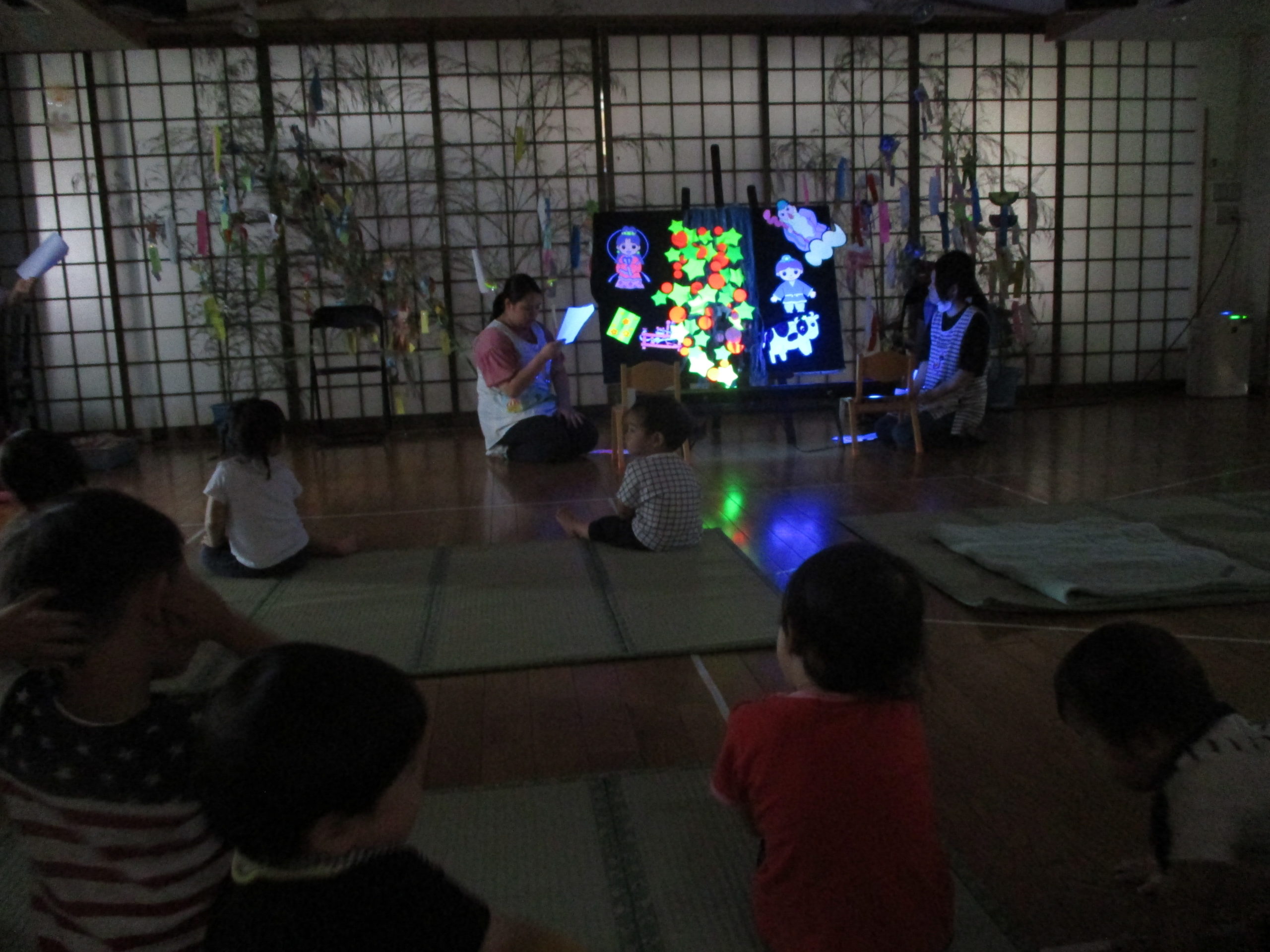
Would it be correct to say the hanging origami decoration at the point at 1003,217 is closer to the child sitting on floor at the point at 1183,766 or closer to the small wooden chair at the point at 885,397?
the small wooden chair at the point at 885,397

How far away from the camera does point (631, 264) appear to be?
6004 millimetres

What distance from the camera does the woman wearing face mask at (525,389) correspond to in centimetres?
509

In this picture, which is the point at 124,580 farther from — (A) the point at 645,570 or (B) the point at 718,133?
(B) the point at 718,133

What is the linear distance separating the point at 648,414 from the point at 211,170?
4.47 m

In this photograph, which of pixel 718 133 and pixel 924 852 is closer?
pixel 924 852

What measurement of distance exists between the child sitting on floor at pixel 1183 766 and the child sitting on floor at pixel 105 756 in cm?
98

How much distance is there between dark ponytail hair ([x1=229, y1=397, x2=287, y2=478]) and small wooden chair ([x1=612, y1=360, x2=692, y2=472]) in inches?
91.6

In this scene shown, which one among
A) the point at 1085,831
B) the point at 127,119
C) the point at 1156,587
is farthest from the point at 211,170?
the point at 1085,831

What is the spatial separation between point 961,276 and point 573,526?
288cm

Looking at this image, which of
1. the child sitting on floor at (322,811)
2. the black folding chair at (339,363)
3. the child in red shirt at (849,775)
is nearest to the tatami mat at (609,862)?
the child in red shirt at (849,775)

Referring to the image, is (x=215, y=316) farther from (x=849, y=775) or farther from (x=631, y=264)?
(x=849, y=775)

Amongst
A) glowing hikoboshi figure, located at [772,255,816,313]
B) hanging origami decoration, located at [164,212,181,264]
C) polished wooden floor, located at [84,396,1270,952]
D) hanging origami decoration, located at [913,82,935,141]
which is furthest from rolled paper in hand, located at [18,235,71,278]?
hanging origami decoration, located at [913,82,935,141]

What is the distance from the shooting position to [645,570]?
2.99m

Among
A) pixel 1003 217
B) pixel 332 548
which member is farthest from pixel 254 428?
pixel 1003 217
